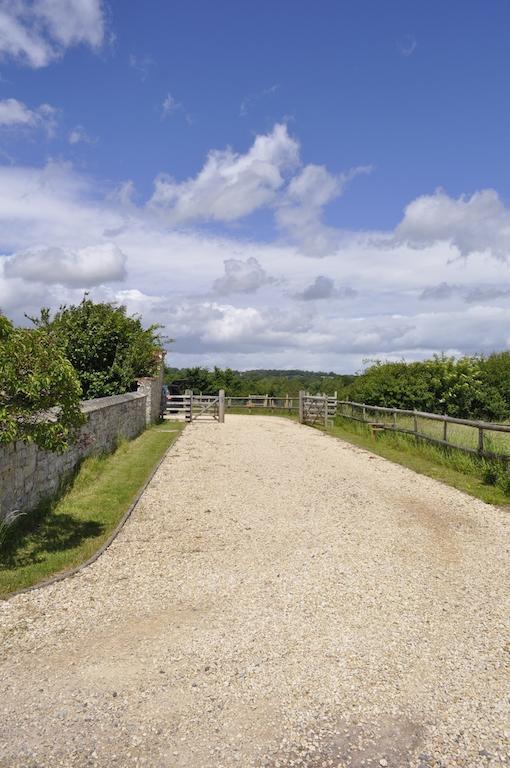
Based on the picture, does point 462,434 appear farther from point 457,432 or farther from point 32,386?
point 32,386

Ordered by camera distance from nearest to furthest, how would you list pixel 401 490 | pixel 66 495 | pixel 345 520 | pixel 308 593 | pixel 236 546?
pixel 308 593, pixel 236 546, pixel 345 520, pixel 66 495, pixel 401 490

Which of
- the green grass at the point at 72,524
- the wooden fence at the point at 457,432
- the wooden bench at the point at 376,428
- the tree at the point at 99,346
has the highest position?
the tree at the point at 99,346

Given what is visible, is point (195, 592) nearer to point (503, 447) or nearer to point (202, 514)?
point (202, 514)

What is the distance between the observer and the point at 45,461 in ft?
29.5

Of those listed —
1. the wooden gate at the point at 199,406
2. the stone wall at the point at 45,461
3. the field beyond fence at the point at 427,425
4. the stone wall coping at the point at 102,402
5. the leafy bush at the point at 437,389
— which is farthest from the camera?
the wooden gate at the point at 199,406

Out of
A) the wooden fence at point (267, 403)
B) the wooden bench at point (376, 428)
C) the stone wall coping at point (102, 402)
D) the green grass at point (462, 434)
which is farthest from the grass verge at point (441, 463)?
the wooden fence at point (267, 403)

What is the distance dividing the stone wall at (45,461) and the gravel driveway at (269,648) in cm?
158

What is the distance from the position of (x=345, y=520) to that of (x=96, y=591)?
13.9 ft

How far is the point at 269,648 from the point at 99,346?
61.2ft

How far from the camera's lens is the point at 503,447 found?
479 inches

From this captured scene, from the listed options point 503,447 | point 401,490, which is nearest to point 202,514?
point 401,490

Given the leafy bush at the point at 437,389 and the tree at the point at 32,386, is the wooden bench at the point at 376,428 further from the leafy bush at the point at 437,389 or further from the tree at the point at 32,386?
the tree at the point at 32,386

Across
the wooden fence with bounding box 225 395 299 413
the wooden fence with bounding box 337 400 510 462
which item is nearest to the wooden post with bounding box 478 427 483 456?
the wooden fence with bounding box 337 400 510 462

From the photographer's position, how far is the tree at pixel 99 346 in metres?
21.4
